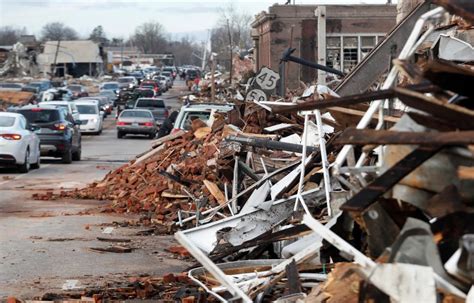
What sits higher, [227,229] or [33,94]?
[227,229]

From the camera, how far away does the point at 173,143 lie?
22.6 metres

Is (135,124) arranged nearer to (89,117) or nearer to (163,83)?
(89,117)

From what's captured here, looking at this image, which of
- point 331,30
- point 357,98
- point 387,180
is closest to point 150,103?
point 331,30

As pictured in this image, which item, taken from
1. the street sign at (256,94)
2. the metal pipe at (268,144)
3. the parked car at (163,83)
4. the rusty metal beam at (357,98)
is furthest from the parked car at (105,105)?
the rusty metal beam at (357,98)

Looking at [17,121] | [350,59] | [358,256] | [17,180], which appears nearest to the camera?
[358,256]

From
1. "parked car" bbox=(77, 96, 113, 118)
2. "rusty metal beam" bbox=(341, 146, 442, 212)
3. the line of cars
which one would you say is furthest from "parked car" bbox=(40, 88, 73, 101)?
"rusty metal beam" bbox=(341, 146, 442, 212)

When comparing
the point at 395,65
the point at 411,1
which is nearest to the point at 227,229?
the point at 395,65

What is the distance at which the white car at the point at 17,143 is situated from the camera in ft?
87.7

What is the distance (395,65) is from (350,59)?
157 ft

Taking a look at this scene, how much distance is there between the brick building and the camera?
5344cm

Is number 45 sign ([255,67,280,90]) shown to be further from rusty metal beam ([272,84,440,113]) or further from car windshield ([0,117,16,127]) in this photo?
rusty metal beam ([272,84,440,113])

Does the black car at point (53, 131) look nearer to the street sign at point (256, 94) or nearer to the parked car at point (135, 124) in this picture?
the street sign at point (256, 94)

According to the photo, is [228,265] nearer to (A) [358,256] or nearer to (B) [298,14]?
(A) [358,256]

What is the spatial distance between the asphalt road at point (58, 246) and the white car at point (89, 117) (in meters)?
26.9
